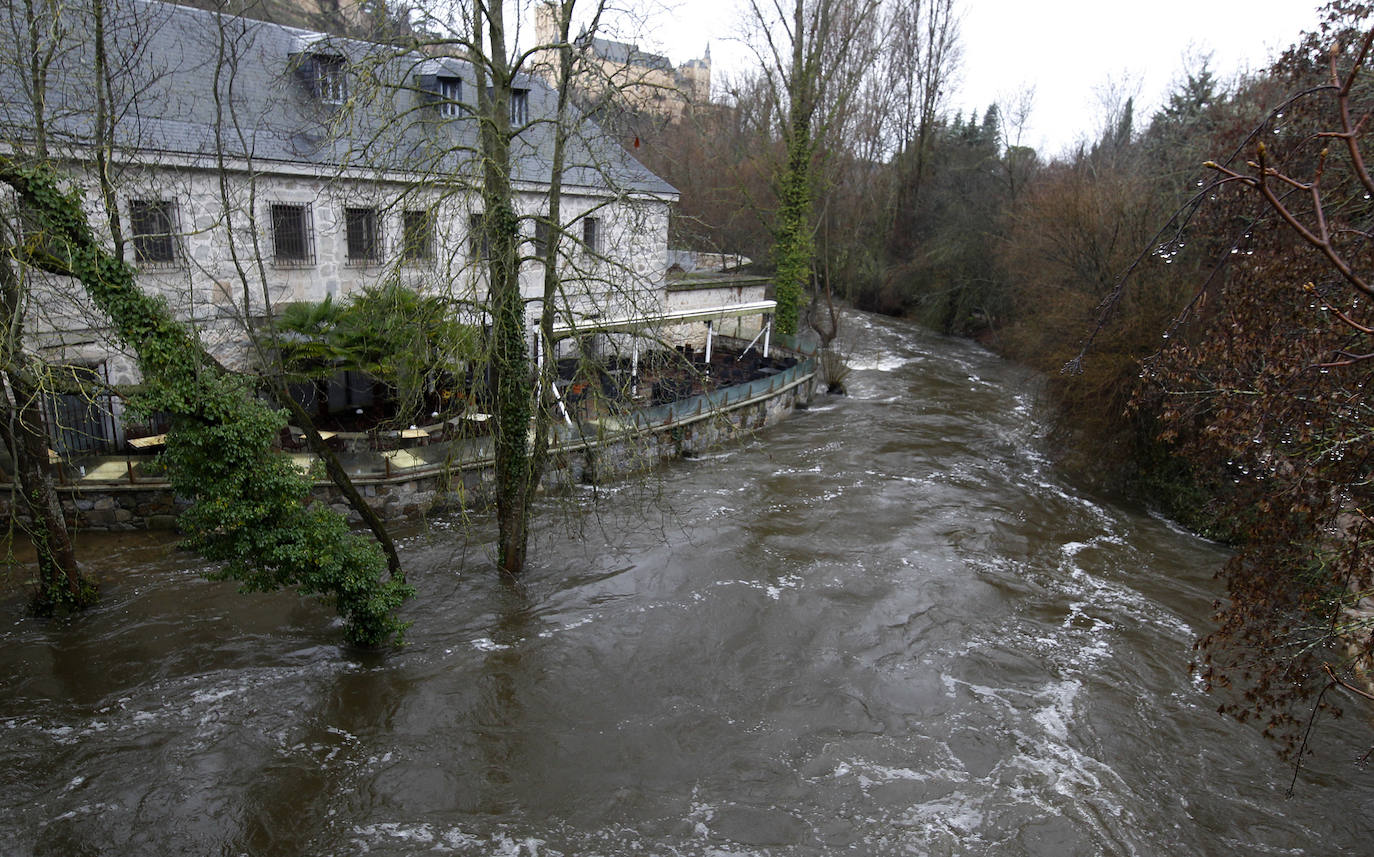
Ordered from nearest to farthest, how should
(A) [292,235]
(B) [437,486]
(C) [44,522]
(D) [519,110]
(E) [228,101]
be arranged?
(C) [44,522], (B) [437,486], (E) [228,101], (A) [292,235], (D) [519,110]

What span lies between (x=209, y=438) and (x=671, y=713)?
5.57 metres

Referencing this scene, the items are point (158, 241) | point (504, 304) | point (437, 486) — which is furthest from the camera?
point (158, 241)

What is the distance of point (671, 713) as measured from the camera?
9.00 meters

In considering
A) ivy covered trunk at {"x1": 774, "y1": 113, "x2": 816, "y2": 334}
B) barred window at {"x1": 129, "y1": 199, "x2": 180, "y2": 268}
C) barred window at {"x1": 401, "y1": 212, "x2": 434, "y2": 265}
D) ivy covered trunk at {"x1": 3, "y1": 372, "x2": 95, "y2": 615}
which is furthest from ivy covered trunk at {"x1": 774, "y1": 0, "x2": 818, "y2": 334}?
ivy covered trunk at {"x1": 3, "y1": 372, "x2": 95, "y2": 615}

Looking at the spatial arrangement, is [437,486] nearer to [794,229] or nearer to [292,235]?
[292,235]

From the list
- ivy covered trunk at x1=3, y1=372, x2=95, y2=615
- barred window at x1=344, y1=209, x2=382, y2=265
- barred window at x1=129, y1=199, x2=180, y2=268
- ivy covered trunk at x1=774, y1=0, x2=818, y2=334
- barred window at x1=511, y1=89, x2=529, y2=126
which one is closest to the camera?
ivy covered trunk at x1=3, y1=372, x2=95, y2=615

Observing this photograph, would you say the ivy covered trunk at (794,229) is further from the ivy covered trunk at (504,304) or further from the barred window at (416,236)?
the barred window at (416,236)

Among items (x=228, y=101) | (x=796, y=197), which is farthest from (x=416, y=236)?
(x=796, y=197)

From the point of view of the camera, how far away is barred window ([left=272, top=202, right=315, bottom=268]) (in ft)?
52.2

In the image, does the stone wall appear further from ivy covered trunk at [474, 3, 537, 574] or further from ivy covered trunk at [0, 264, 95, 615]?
ivy covered trunk at [0, 264, 95, 615]

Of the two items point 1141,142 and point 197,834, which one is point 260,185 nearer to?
point 197,834

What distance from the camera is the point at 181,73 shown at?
50.0 ft

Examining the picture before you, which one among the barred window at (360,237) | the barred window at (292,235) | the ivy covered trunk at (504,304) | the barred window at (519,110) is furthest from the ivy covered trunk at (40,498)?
the barred window at (519,110)

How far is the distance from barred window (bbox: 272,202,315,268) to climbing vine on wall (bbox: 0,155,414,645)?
24.0ft
